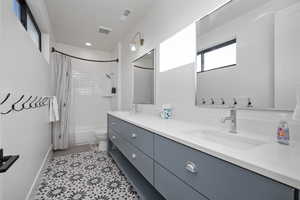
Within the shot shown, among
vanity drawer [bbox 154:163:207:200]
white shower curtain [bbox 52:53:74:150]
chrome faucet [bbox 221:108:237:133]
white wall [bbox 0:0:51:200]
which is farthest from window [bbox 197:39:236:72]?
white shower curtain [bbox 52:53:74:150]

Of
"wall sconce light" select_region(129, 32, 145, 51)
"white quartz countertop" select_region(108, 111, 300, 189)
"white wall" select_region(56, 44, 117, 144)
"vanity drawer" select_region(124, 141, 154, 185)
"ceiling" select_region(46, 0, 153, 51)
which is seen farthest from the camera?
"white wall" select_region(56, 44, 117, 144)

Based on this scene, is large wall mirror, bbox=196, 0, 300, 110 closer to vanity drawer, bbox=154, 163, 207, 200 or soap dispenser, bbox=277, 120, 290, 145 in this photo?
soap dispenser, bbox=277, 120, 290, 145

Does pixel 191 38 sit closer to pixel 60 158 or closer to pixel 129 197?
pixel 129 197

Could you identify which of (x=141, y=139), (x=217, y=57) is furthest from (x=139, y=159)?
(x=217, y=57)

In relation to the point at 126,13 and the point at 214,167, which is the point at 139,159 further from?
the point at 126,13

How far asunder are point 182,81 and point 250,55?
26.4 inches

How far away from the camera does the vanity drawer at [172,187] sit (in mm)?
743

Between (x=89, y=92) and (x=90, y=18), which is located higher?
(x=90, y=18)

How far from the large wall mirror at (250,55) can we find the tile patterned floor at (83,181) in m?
1.38

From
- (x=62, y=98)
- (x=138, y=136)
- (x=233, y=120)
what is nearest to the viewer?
(x=233, y=120)

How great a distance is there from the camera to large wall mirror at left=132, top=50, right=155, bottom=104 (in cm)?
208

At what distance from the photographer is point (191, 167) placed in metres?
0.73

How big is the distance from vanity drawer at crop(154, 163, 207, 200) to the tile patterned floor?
69 centimetres

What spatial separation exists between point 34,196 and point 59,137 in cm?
159
